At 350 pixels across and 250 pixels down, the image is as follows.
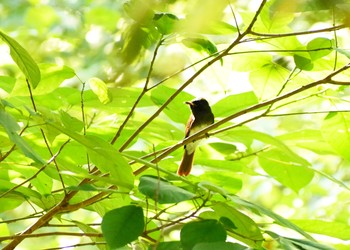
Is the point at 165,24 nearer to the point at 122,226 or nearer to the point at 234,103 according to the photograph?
the point at 234,103

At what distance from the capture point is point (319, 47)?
0.98 m

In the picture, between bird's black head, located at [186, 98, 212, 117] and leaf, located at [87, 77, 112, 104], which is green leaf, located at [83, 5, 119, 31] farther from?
leaf, located at [87, 77, 112, 104]

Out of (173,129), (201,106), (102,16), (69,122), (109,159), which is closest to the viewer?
(109,159)

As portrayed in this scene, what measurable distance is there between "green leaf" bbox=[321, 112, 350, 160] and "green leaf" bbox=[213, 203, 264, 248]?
31cm

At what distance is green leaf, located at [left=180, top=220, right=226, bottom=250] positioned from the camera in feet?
2.34

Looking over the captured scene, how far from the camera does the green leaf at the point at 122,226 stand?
2.32ft

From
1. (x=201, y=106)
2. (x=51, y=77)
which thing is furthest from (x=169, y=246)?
(x=201, y=106)

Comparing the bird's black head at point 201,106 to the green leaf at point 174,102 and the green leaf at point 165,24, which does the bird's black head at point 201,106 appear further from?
the green leaf at point 165,24

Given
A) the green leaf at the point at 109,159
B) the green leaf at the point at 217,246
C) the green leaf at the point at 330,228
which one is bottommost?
the green leaf at the point at 217,246

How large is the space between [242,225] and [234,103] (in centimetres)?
34

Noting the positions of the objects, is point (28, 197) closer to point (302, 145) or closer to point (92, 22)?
point (302, 145)

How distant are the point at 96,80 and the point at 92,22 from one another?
1306 mm

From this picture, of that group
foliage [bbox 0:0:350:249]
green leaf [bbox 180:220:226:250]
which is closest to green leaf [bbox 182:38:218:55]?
foliage [bbox 0:0:350:249]

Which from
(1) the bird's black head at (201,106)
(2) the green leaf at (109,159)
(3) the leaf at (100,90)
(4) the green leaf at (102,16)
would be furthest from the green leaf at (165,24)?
(4) the green leaf at (102,16)
